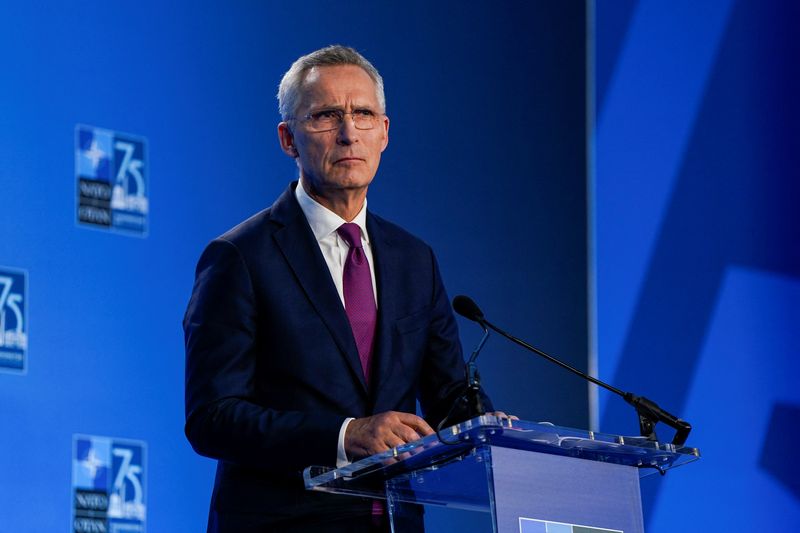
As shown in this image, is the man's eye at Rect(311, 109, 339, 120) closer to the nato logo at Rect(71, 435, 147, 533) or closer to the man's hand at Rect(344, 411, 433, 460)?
the man's hand at Rect(344, 411, 433, 460)

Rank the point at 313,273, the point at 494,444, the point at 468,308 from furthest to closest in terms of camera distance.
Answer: the point at 313,273
the point at 468,308
the point at 494,444

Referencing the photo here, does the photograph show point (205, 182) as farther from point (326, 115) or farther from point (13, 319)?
point (326, 115)

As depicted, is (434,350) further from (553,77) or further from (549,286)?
(553,77)

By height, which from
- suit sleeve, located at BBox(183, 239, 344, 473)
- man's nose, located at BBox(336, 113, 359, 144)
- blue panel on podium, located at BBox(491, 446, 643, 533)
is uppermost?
man's nose, located at BBox(336, 113, 359, 144)

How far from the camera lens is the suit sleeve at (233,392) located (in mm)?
1997

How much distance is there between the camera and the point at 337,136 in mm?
2359

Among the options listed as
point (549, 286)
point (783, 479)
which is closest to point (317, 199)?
point (549, 286)

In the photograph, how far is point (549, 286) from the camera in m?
4.34

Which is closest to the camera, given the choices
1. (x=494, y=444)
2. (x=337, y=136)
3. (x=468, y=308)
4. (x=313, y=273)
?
(x=494, y=444)

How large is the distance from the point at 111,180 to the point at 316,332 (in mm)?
1183

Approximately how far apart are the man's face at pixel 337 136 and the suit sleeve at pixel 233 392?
24 cm

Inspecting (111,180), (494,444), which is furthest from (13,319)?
(494,444)

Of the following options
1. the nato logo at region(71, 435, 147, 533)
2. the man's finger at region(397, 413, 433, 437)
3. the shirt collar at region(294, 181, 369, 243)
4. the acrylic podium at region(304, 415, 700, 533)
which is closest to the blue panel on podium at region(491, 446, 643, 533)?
the acrylic podium at region(304, 415, 700, 533)

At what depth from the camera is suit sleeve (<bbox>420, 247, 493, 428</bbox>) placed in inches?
95.3
